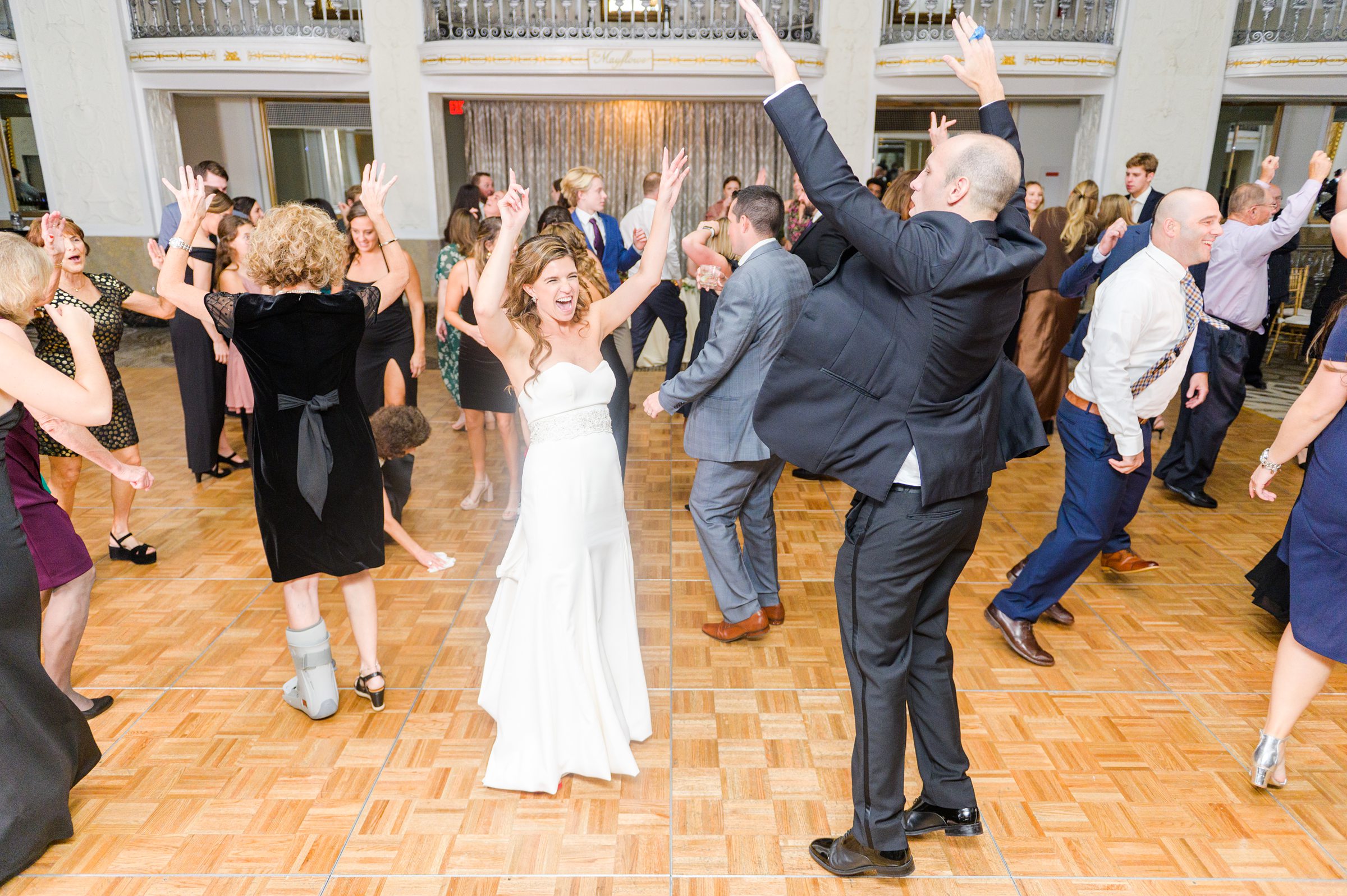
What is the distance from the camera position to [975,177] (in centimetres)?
181

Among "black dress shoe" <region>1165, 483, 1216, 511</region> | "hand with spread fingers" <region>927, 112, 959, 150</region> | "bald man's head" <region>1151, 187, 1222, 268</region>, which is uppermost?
"hand with spread fingers" <region>927, 112, 959, 150</region>

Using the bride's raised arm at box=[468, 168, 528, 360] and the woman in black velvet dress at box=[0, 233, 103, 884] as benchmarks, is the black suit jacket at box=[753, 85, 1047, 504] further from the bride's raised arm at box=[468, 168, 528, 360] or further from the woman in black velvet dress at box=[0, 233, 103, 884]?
the woman in black velvet dress at box=[0, 233, 103, 884]

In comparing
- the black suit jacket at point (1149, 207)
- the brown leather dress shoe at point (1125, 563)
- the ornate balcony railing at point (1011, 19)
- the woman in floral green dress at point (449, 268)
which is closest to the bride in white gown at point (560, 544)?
the woman in floral green dress at point (449, 268)

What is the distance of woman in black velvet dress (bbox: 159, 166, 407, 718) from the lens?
94.8 inches

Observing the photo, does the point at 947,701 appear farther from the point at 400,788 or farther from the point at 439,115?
the point at 439,115

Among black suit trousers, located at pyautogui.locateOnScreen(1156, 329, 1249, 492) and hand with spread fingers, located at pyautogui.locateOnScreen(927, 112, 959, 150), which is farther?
black suit trousers, located at pyautogui.locateOnScreen(1156, 329, 1249, 492)

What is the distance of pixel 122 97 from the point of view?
9734 millimetres

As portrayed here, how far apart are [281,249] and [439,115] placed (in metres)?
8.65

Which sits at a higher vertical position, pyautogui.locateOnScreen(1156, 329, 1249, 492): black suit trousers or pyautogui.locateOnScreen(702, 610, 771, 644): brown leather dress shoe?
pyautogui.locateOnScreen(1156, 329, 1249, 492): black suit trousers

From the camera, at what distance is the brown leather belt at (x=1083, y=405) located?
3047mm

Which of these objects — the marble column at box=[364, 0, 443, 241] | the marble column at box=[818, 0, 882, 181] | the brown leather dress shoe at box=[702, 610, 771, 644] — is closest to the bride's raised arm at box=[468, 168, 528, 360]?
the brown leather dress shoe at box=[702, 610, 771, 644]

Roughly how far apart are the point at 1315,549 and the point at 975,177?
148 cm

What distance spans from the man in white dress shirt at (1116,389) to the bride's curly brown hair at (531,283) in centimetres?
173

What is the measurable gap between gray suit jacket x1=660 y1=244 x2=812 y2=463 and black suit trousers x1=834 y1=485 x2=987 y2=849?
964 millimetres
